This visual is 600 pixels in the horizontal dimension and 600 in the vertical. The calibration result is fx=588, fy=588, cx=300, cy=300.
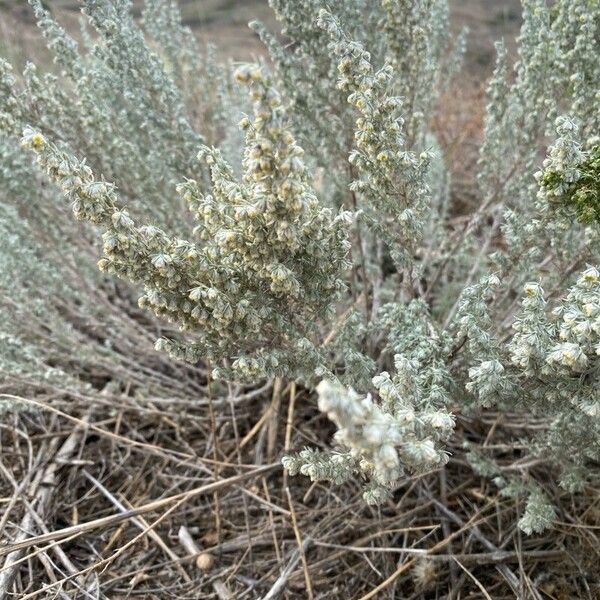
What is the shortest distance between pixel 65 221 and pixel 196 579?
64.6 inches

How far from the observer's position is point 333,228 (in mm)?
1457

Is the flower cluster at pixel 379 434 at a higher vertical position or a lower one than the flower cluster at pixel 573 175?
lower

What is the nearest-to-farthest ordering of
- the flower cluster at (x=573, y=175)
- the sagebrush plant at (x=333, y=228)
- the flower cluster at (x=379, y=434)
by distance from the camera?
1. the flower cluster at (x=379, y=434)
2. the sagebrush plant at (x=333, y=228)
3. the flower cluster at (x=573, y=175)

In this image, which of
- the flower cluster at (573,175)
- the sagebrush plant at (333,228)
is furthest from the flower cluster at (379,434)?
the flower cluster at (573,175)

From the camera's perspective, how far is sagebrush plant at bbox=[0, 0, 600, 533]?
1.29m

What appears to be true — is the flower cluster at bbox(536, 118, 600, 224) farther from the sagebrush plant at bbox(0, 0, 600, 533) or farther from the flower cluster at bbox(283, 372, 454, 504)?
the flower cluster at bbox(283, 372, 454, 504)

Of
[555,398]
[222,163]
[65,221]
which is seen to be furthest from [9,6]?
[555,398]

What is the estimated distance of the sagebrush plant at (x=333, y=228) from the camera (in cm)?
129

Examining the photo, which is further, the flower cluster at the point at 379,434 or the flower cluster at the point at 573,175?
the flower cluster at the point at 573,175

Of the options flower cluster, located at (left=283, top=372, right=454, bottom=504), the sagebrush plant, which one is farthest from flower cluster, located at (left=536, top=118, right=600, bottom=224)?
flower cluster, located at (left=283, top=372, right=454, bottom=504)

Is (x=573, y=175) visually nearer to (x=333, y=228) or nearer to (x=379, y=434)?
(x=333, y=228)

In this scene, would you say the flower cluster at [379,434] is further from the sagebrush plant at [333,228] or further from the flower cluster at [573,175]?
the flower cluster at [573,175]

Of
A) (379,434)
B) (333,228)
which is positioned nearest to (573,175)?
(333,228)

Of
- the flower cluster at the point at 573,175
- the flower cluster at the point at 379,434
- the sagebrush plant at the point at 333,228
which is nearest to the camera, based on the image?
the flower cluster at the point at 379,434
